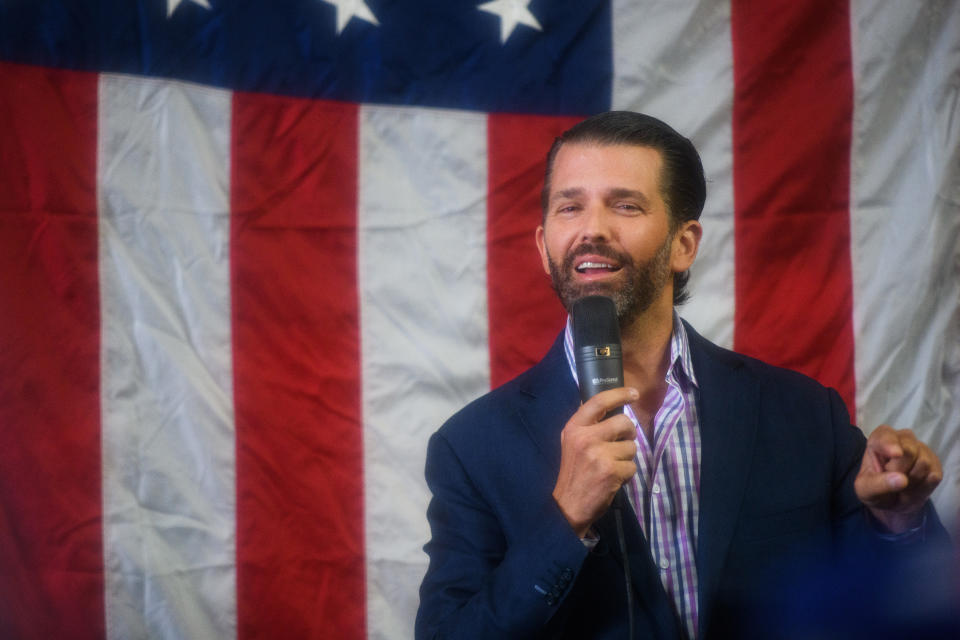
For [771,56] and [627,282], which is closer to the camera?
[627,282]

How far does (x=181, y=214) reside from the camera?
148 centimetres

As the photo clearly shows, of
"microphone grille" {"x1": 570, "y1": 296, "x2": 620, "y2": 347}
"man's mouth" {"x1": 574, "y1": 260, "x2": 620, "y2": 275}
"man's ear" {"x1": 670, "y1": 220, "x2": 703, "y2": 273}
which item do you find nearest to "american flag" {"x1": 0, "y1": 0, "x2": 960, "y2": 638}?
"man's ear" {"x1": 670, "y1": 220, "x2": 703, "y2": 273}

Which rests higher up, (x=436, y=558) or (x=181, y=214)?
(x=181, y=214)

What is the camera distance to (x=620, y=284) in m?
1.12

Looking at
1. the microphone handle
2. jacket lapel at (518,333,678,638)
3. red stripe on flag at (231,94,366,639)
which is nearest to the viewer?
the microphone handle

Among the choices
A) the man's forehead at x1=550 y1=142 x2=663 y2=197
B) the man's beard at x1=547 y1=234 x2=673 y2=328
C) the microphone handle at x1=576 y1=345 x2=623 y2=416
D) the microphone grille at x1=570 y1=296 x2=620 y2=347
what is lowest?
the microphone handle at x1=576 y1=345 x2=623 y2=416

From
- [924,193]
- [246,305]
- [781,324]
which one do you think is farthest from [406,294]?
[924,193]

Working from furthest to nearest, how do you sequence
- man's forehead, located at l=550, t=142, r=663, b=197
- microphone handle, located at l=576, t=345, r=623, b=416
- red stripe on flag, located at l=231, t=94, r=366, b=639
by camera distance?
red stripe on flag, located at l=231, t=94, r=366, b=639 < man's forehead, located at l=550, t=142, r=663, b=197 < microphone handle, located at l=576, t=345, r=623, b=416

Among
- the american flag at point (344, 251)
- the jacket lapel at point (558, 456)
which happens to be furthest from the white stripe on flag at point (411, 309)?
the jacket lapel at point (558, 456)

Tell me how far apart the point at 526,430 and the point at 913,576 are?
53cm

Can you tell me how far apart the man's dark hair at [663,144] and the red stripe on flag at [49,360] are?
32.8 inches

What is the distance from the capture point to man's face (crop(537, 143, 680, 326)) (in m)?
1.12

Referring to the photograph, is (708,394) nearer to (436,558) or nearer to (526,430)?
(526,430)

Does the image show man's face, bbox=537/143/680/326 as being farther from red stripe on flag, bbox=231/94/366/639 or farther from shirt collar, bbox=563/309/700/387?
red stripe on flag, bbox=231/94/366/639
